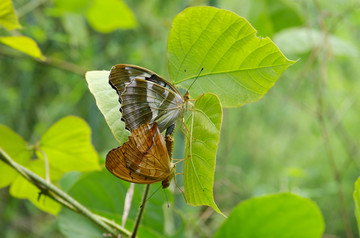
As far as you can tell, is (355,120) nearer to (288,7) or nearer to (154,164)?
(288,7)

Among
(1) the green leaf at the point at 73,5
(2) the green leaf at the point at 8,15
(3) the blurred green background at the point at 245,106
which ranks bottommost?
(3) the blurred green background at the point at 245,106

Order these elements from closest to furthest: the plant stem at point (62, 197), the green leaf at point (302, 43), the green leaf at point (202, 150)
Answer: the green leaf at point (202, 150) < the plant stem at point (62, 197) < the green leaf at point (302, 43)

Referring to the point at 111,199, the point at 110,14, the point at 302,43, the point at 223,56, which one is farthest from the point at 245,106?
the point at 223,56

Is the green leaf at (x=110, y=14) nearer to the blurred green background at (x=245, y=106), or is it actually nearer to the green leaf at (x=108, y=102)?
the blurred green background at (x=245, y=106)

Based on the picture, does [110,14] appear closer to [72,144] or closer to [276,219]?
[72,144]

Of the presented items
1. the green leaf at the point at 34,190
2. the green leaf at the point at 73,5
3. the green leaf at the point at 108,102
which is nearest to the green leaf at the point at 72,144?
the green leaf at the point at 34,190

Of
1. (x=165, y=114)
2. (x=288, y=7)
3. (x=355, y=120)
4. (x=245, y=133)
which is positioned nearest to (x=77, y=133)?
(x=165, y=114)
